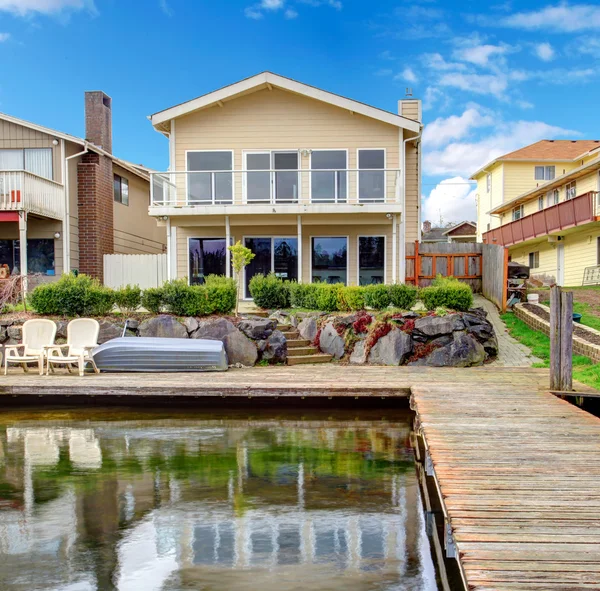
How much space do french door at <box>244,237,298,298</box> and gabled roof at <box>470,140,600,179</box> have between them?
2151 cm

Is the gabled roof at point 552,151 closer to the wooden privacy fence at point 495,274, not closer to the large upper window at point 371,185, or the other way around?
the wooden privacy fence at point 495,274

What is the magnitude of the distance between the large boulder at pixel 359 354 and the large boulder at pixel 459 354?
1195mm

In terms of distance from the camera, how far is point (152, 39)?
31406 millimetres

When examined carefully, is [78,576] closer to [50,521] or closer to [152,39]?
[50,521]

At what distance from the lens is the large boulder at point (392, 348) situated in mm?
13211

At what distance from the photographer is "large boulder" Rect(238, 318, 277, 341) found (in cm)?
1345

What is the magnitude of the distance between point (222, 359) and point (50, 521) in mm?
6677

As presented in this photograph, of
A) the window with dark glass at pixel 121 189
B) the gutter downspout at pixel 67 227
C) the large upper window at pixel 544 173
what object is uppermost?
the large upper window at pixel 544 173

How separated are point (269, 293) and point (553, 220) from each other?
670 inches

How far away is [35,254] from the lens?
20016mm

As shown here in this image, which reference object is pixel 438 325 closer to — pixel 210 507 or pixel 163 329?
pixel 163 329

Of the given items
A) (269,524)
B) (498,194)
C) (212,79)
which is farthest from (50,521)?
(212,79)

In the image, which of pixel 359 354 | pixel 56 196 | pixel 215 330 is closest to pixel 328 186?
pixel 359 354

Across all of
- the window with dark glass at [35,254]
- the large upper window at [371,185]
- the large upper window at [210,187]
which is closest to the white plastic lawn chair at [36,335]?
the large upper window at [210,187]
